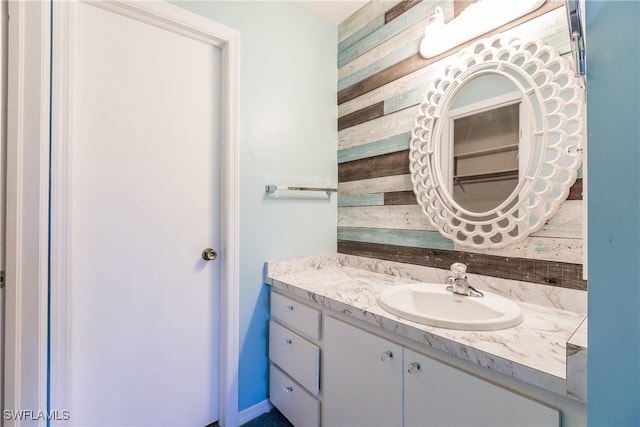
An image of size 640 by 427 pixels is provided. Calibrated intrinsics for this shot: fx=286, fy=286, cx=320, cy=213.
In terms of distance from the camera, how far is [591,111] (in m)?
0.35

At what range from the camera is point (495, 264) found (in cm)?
122

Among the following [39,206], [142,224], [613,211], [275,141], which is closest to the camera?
[613,211]

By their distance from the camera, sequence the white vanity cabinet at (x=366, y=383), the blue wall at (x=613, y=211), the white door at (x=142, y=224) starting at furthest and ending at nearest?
the white door at (x=142, y=224), the white vanity cabinet at (x=366, y=383), the blue wall at (x=613, y=211)

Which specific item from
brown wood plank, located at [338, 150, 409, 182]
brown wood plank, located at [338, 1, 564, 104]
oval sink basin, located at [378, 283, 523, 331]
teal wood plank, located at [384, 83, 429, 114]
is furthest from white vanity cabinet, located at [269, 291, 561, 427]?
brown wood plank, located at [338, 1, 564, 104]

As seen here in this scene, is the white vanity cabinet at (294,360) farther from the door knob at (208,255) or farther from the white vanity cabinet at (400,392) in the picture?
the door knob at (208,255)

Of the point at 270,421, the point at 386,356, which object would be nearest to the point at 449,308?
the point at 386,356

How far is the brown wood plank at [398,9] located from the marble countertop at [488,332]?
1.39 m

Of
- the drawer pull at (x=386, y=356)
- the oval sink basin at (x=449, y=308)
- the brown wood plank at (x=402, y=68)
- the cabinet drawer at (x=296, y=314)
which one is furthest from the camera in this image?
the cabinet drawer at (x=296, y=314)

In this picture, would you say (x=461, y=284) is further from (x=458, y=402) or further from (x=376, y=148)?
(x=376, y=148)

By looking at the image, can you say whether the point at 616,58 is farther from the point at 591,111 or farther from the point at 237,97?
the point at 237,97

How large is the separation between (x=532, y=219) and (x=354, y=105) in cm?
119

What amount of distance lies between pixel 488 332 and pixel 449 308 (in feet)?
1.17

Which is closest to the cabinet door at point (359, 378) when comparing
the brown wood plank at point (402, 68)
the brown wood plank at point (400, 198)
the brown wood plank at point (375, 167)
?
the brown wood plank at point (400, 198)

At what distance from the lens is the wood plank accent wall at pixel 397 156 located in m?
1.06
